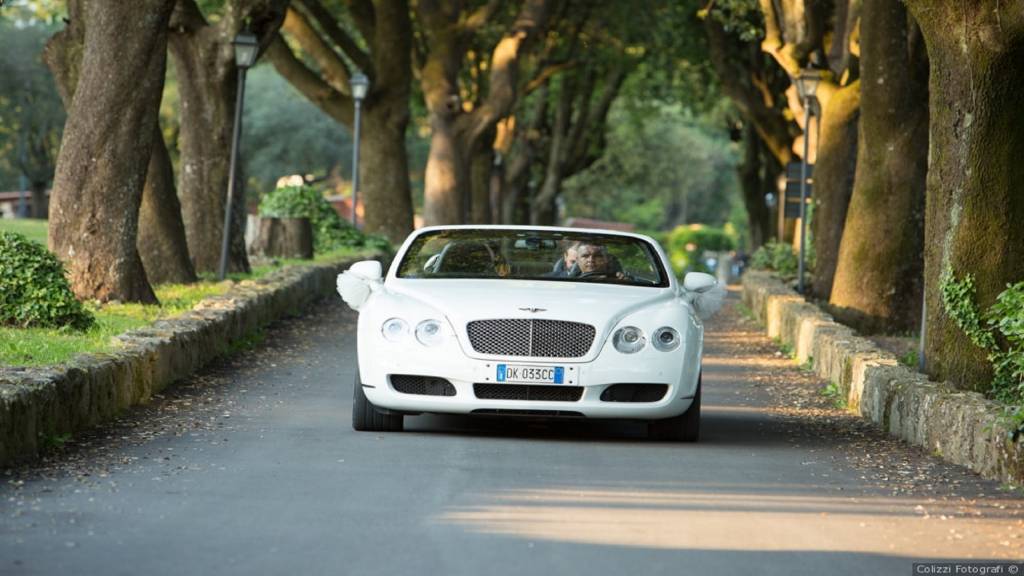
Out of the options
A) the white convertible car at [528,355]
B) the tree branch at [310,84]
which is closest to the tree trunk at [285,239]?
the tree branch at [310,84]

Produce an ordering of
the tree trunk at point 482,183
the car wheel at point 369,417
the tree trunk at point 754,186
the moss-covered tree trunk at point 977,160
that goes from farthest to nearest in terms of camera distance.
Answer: the tree trunk at point 754,186 < the tree trunk at point 482,183 < the moss-covered tree trunk at point 977,160 < the car wheel at point 369,417

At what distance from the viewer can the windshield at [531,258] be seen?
1247 cm

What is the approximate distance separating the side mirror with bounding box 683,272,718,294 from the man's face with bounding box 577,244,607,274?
602 millimetres

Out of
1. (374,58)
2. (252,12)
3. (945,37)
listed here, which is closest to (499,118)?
(374,58)

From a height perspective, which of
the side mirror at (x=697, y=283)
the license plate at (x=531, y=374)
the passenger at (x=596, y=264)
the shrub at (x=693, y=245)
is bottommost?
the shrub at (x=693, y=245)

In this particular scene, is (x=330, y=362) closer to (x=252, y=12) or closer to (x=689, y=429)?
(x=689, y=429)

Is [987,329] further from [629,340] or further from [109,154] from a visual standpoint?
[109,154]

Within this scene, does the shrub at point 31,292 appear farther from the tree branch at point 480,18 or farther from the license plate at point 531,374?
the tree branch at point 480,18

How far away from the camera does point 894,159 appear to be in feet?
70.0

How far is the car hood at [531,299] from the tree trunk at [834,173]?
49.1 ft

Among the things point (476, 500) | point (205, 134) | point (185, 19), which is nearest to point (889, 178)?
point (205, 134)

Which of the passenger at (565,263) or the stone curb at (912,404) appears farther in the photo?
the passenger at (565,263)

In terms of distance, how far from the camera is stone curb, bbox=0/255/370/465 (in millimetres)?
9680

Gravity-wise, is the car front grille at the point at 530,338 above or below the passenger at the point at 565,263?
below
